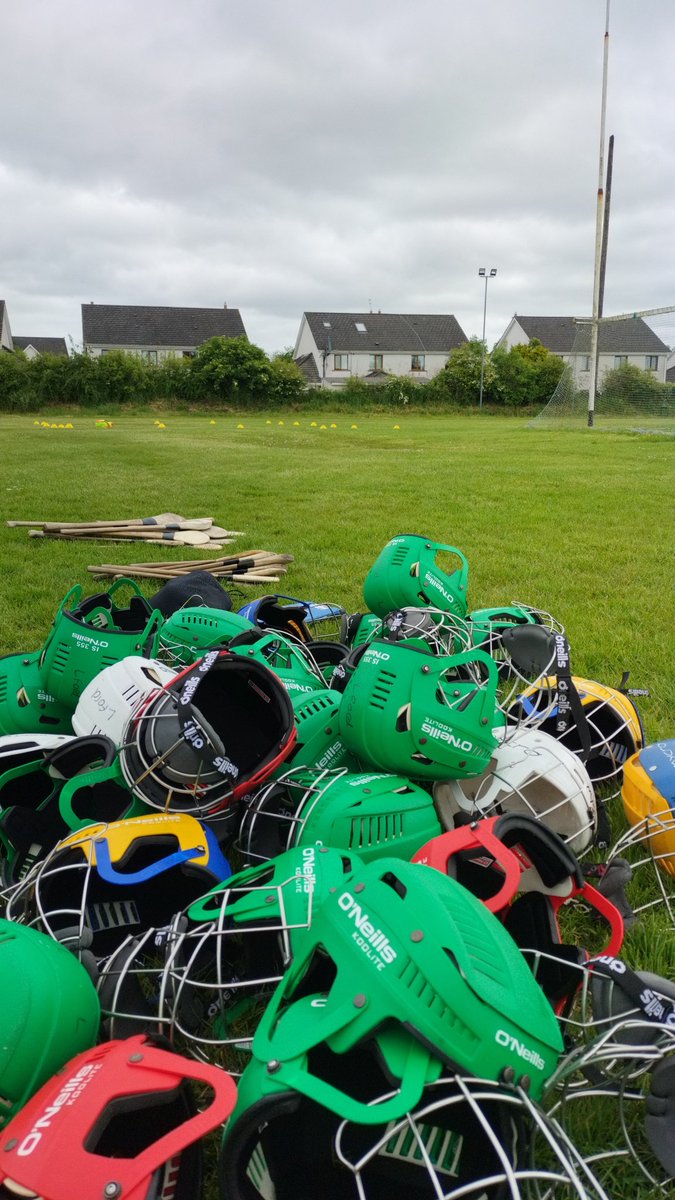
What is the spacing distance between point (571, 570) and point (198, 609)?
4496 millimetres

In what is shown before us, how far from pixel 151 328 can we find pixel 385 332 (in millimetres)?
23966

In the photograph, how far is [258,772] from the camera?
2.62m

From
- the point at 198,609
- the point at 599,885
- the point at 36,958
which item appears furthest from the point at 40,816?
the point at 599,885

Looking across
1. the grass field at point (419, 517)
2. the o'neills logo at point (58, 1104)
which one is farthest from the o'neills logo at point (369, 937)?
the grass field at point (419, 517)

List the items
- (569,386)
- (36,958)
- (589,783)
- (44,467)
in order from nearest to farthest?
(36,958), (589,783), (44,467), (569,386)

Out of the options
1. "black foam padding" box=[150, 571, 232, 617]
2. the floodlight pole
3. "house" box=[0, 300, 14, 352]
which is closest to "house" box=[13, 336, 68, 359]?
"house" box=[0, 300, 14, 352]

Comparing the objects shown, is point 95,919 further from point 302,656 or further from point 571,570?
point 571,570

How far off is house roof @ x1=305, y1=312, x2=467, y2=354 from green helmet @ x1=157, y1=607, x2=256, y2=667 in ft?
243

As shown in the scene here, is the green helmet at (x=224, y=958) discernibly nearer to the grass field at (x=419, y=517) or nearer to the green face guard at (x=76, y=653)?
the grass field at (x=419, y=517)

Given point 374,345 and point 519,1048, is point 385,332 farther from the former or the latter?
point 519,1048

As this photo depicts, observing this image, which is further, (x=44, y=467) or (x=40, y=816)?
(x=44, y=467)

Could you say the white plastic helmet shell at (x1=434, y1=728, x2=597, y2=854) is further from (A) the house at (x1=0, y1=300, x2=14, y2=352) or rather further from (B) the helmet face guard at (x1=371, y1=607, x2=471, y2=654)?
(A) the house at (x1=0, y1=300, x2=14, y2=352)

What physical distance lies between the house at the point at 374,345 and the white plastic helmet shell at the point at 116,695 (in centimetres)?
7250

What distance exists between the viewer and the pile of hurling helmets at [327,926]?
4.83 ft
